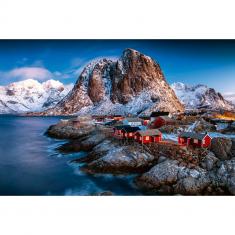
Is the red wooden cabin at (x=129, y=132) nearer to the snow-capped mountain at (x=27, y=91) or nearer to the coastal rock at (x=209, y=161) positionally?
the coastal rock at (x=209, y=161)

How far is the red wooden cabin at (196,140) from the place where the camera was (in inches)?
473

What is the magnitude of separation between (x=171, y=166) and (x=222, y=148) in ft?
9.35

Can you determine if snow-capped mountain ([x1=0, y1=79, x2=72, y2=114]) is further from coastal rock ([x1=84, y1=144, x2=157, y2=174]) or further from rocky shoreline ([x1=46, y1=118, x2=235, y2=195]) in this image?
rocky shoreline ([x1=46, y1=118, x2=235, y2=195])

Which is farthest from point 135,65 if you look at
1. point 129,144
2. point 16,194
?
point 16,194

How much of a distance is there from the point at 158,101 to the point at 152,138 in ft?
60.7

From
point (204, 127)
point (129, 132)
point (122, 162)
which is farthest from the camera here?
point (204, 127)

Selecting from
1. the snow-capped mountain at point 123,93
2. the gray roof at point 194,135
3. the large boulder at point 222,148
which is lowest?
the large boulder at point 222,148

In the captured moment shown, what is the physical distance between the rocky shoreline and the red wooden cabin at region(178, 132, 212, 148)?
0.31 m

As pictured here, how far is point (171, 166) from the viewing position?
1086 cm

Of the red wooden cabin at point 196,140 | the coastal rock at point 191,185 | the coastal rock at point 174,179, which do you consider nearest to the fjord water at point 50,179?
the coastal rock at point 174,179

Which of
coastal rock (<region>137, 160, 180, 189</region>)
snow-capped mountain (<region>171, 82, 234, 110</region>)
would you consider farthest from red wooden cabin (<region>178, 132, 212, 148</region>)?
snow-capped mountain (<region>171, 82, 234, 110</region>)

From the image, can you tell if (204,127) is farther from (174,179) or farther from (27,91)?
(27,91)

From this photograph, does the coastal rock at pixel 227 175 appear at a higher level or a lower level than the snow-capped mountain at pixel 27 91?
lower

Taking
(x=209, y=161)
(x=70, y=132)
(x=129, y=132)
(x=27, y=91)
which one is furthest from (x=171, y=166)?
(x=27, y=91)
